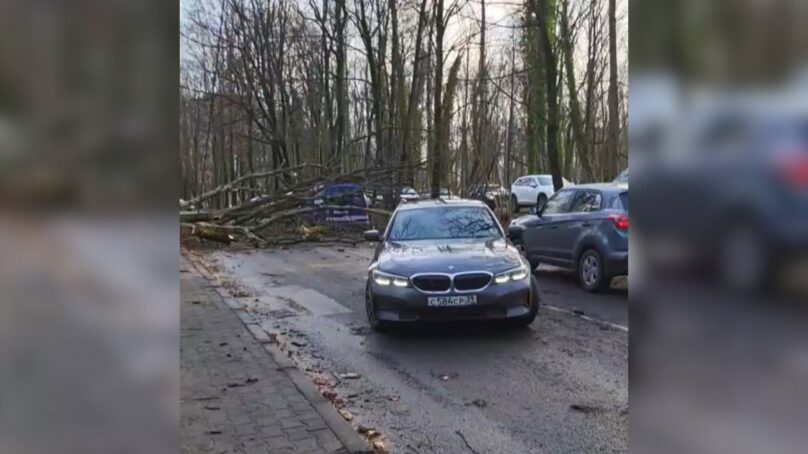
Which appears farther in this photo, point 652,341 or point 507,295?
point 507,295

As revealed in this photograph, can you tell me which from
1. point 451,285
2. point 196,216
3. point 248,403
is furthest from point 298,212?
point 248,403

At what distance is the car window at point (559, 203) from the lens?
12.6 meters

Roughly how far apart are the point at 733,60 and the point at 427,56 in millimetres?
26666

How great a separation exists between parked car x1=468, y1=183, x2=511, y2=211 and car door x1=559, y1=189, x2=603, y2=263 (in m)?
12.8

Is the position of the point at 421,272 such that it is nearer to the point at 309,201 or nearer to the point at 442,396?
the point at 442,396

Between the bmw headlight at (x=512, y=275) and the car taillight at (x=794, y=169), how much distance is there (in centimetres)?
693

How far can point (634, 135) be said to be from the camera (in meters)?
1.63

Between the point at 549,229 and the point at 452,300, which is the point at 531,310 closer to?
the point at 452,300

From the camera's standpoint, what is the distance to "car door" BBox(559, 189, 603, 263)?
11648mm

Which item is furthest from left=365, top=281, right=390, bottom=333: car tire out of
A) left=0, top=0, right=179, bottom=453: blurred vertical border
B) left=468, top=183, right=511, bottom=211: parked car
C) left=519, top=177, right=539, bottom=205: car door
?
left=519, top=177, right=539, bottom=205: car door

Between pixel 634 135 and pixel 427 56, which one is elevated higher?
pixel 427 56

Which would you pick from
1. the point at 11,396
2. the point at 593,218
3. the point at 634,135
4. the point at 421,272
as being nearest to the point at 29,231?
the point at 11,396

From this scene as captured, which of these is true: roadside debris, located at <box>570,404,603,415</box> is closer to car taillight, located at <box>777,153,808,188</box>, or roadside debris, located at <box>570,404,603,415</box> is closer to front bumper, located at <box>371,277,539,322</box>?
front bumper, located at <box>371,277,539,322</box>

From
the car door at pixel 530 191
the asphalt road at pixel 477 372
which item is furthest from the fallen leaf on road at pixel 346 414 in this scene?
the car door at pixel 530 191
